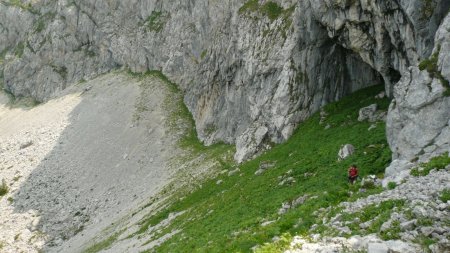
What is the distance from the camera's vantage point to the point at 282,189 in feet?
90.6

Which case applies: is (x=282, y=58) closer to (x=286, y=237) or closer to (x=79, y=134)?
(x=286, y=237)

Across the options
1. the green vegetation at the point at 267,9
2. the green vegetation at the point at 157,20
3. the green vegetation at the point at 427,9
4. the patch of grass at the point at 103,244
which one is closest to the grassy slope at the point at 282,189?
the patch of grass at the point at 103,244

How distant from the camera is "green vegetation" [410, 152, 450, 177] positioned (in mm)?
16750

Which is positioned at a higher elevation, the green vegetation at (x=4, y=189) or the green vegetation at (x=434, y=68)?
the green vegetation at (x=434, y=68)

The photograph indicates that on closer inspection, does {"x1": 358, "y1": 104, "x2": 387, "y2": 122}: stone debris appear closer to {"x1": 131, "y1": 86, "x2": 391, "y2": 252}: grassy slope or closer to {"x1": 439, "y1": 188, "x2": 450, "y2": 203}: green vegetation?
{"x1": 131, "y1": 86, "x2": 391, "y2": 252}: grassy slope

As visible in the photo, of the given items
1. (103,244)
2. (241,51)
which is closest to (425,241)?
(103,244)

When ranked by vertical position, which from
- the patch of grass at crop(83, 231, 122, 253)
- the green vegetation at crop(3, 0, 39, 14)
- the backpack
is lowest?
the patch of grass at crop(83, 231, 122, 253)

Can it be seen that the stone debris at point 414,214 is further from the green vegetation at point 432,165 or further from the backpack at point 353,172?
the backpack at point 353,172

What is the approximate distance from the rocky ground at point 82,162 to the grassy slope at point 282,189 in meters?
16.1

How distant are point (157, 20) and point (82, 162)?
147ft

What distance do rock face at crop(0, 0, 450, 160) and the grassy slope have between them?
11.4 feet

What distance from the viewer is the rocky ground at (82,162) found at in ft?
174

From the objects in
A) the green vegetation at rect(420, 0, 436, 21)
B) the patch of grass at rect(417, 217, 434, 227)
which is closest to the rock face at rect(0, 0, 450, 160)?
the green vegetation at rect(420, 0, 436, 21)

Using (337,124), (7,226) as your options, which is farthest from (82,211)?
(337,124)
